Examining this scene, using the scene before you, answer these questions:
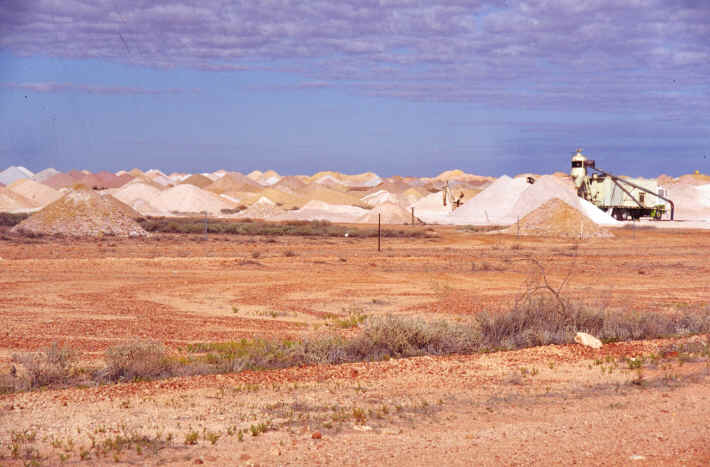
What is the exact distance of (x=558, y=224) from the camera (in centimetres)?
4375

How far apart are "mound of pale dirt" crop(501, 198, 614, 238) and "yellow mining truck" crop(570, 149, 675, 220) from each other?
15.3 meters

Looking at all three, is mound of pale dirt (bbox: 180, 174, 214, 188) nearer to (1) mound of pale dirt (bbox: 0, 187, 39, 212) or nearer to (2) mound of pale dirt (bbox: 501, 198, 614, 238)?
(1) mound of pale dirt (bbox: 0, 187, 39, 212)

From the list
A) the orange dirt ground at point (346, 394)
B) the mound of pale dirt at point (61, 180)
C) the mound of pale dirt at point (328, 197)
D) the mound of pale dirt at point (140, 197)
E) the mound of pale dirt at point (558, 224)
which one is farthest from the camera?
the mound of pale dirt at point (61, 180)

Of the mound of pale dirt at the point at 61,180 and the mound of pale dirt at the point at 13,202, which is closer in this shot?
the mound of pale dirt at the point at 13,202

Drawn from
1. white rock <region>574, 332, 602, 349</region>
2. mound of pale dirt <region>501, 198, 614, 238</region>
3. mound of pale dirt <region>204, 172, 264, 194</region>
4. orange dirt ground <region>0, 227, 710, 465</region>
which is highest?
mound of pale dirt <region>204, 172, 264, 194</region>

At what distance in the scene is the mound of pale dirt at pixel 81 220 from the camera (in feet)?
134

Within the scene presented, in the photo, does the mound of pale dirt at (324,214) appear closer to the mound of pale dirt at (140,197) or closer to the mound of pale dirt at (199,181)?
the mound of pale dirt at (140,197)

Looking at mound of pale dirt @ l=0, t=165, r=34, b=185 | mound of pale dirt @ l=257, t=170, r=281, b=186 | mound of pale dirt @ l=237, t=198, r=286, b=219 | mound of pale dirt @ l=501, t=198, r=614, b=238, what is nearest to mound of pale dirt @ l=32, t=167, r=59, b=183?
mound of pale dirt @ l=0, t=165, r=34, b=185

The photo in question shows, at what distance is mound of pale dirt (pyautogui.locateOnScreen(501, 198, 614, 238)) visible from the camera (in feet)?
140

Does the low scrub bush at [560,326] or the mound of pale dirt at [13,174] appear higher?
the mound of pale dirt at [13,174]

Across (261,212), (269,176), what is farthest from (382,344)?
(269,176)

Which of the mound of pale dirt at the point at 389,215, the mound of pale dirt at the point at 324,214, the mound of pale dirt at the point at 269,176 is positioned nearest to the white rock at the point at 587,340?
the mound of pale dirt at the point at 389,215

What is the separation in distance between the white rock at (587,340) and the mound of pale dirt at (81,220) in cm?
3325

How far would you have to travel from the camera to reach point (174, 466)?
6188mm
